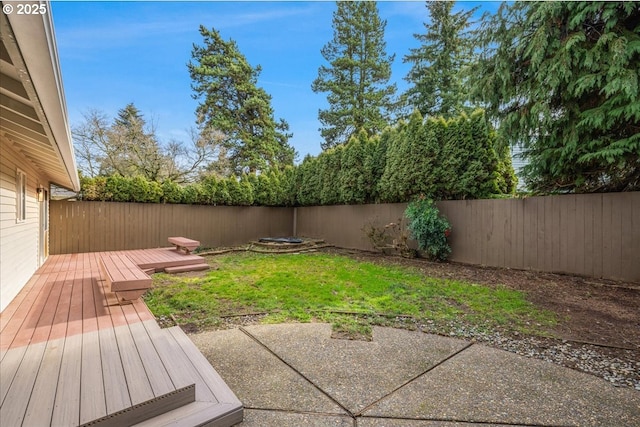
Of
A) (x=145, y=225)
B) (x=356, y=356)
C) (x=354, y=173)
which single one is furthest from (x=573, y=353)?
(x=145, y=225)

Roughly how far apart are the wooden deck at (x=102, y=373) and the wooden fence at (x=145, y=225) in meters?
5.58

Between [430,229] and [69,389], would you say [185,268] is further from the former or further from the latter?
[430,229]

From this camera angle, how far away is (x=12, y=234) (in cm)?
368

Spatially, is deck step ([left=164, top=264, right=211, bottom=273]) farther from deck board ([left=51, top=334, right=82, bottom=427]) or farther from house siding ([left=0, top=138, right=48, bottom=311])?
deck board ([left=51, top=334, right=82, bottom=427])

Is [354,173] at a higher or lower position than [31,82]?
higher

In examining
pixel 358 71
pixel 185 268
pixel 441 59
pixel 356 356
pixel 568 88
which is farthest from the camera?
pixel 358 71

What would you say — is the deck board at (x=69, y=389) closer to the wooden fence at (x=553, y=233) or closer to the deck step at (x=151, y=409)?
the deck step at (x=151, y=409)

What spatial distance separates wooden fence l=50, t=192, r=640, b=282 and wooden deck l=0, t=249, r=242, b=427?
5698 millimetres

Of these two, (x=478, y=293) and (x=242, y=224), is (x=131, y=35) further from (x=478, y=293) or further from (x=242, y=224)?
(x=478, y=293)

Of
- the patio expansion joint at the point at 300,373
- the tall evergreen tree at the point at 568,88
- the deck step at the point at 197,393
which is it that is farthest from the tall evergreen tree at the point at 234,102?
the deck step at the point at 197,393

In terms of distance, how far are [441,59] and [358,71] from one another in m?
4.61

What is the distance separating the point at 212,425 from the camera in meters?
1.66

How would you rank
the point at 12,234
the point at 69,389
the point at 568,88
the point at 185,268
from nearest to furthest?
the point at 69,389 < the point at 12,234 < the point at 568,88 < the point at 185,268

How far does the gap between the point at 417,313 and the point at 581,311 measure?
6.79 ft
